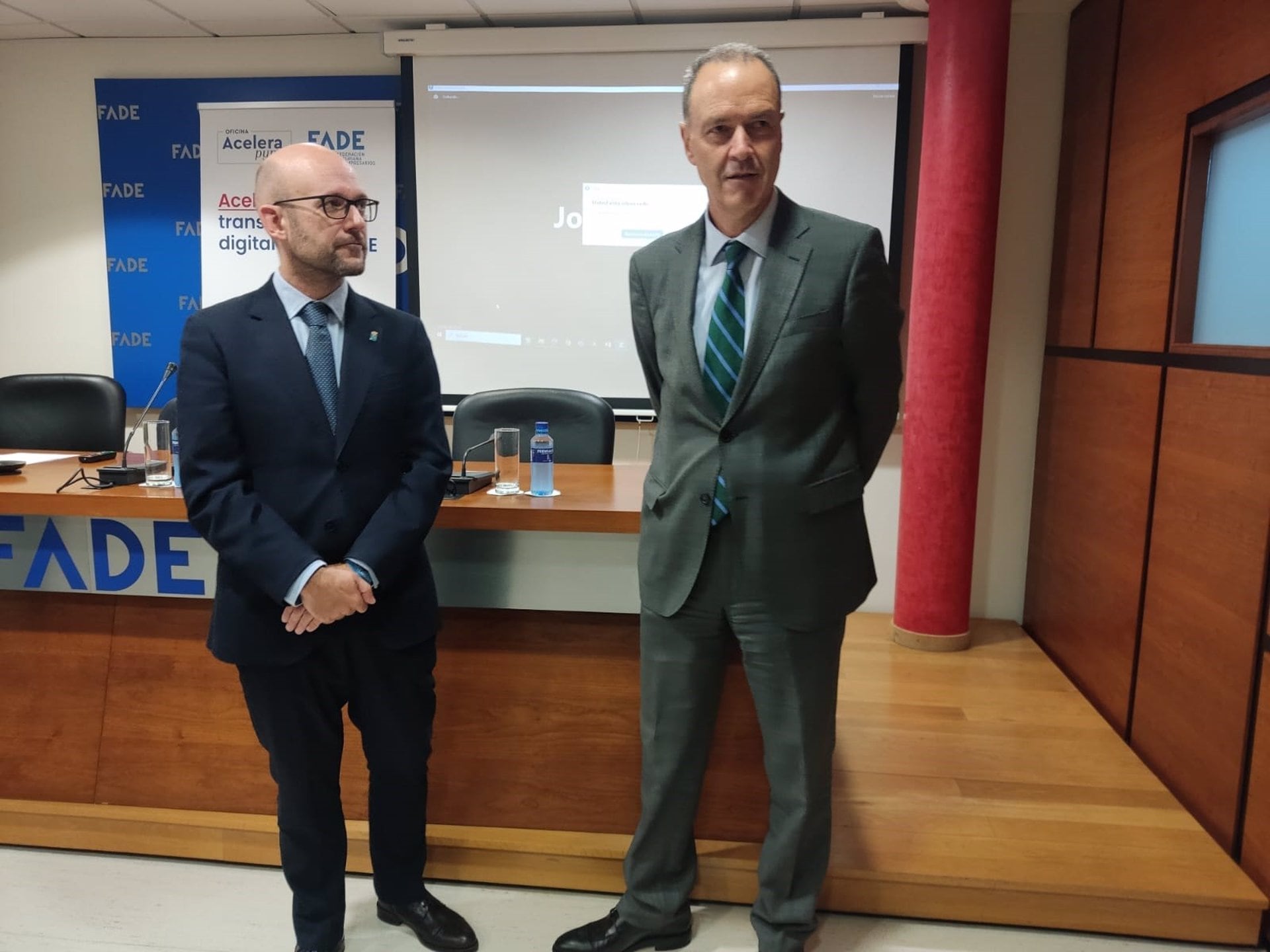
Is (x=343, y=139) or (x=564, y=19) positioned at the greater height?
(x=564, y=19)

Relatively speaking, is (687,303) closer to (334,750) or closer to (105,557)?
(334,750)

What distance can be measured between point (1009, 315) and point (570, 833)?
2.88 meters

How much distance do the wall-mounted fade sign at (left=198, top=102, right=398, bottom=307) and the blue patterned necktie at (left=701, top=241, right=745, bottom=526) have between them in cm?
274

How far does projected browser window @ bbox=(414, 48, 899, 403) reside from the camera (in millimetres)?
3627

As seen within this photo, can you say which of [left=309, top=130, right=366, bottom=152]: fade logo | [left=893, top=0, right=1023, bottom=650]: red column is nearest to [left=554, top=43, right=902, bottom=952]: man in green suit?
[left=893, top=0, right=1023, bottom=650]: red column

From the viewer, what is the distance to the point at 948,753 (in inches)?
100

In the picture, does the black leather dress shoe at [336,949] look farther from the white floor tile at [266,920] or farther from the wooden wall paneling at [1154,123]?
the wooden wall paneling at [1154,123]

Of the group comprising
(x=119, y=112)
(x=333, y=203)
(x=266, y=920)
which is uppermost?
(x=119, y=112)

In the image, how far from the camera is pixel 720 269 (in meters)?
1.58

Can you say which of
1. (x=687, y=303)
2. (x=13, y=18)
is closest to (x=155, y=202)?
(x=13, y=18)

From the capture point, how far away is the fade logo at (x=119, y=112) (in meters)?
4.04

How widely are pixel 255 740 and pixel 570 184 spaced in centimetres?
269

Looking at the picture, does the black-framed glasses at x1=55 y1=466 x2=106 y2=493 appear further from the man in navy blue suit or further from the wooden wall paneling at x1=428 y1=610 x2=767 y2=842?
the wooden wall paneling at x1=428 y1=610 x2=767 y2=842

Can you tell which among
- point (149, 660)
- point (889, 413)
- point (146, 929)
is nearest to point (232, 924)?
point (146, 929)
